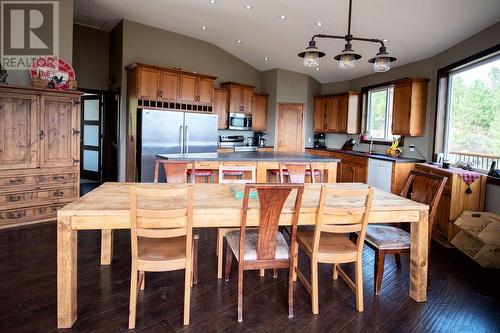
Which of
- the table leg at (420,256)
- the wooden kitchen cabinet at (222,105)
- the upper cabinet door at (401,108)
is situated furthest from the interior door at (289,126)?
the table leg at (420,256)

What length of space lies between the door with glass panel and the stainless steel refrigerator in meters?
2.26

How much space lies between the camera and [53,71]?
14.6 feet

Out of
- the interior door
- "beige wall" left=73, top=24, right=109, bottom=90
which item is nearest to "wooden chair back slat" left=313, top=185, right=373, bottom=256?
the interior door

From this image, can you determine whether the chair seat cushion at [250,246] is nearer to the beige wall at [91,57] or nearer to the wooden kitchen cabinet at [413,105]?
the wooden kitchen cabinet at [413,105]

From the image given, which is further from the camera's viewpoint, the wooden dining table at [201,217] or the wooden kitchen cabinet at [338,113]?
the wooden kitchen cabinet at [338,113]

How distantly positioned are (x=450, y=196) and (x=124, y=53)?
5883mm

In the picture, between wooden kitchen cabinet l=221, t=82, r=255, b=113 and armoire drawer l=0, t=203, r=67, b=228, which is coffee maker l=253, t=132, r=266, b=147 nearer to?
wooden kitchen cabinet l=221, t=82, r=255, b=113

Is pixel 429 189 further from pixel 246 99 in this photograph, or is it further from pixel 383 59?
pixel 246 99

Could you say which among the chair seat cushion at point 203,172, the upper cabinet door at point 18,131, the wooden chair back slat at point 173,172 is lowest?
the chair seat cushion at point 203,172

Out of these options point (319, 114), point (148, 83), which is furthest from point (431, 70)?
point (148, 83)

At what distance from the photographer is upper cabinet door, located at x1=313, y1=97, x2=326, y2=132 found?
808 cm

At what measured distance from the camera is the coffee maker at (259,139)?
824 centimetres

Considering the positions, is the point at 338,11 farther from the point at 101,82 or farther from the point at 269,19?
the point at 101,82

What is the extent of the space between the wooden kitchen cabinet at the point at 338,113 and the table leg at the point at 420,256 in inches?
206
